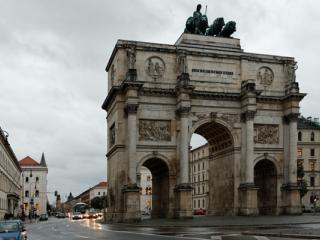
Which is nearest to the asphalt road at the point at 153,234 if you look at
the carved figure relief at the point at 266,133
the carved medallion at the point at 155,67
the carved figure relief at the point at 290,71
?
the carved medallion at the point at 155,67

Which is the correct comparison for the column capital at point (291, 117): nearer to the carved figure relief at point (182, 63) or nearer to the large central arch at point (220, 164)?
the large central arch at point (220, 164)

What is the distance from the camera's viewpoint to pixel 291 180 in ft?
168

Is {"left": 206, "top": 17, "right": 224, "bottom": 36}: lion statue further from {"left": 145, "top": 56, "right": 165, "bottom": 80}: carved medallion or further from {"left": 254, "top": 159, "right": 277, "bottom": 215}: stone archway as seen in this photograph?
{"left": 254, "top": 159, "right": 277, "bottom": 215}: stone archway

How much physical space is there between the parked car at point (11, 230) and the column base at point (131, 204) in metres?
24.9

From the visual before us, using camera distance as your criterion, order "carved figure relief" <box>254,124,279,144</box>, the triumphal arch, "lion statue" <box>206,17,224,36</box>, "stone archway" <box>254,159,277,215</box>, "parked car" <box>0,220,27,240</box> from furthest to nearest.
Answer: "lion statue" <box>206,17,224,36</box> < "stone archway" <box>254,159,277,215</box> < "carved figure relief" <box>254,124,279,144</box> < the triumphal arch < "parked car" <box>0,220,27,240</box>

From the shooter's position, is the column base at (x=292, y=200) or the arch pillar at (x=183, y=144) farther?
the column base at (x=292, y=200)

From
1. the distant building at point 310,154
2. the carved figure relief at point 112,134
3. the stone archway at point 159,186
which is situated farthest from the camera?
the distant building at point 310,154

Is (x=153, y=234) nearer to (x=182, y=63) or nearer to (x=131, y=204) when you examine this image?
(x=131, y=204)

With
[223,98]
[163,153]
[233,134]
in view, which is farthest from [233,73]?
[163,153]

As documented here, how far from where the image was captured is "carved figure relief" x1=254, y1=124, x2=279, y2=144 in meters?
52.2

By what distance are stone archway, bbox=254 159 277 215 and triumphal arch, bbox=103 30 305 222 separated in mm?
103

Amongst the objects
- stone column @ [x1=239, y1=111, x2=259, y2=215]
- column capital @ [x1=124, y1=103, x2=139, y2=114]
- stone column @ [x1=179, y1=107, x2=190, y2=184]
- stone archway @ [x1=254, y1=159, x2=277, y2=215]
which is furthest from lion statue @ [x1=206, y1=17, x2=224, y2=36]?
stone archway @ [x1=254, y1=159, x2=277, y2=215]

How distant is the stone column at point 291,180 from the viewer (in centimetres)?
5044

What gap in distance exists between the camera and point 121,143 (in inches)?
1927
